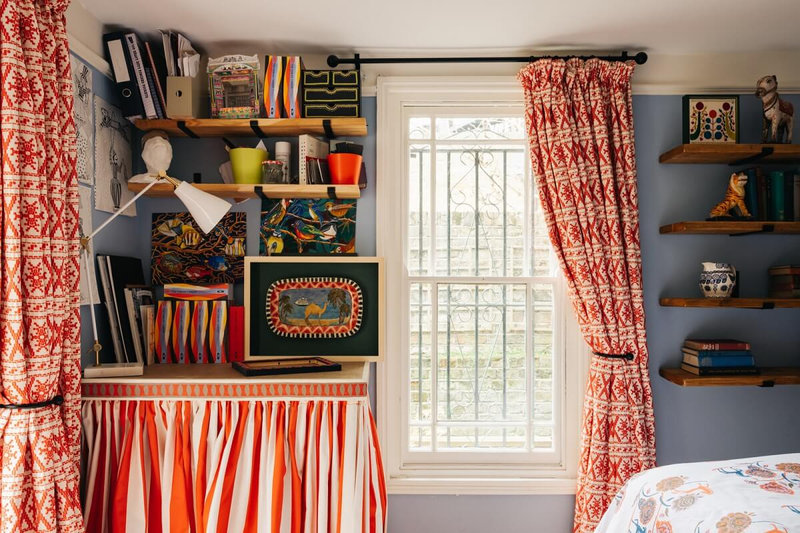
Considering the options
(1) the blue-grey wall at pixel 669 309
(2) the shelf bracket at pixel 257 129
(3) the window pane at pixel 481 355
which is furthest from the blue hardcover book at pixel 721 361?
(2) the shelf bracket at pixel 257 129

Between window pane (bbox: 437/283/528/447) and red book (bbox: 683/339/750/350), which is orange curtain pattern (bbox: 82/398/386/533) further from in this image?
red book (bbox: 683/339/750/350)

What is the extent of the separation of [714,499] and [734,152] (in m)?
1.58

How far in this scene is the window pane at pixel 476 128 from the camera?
275cm

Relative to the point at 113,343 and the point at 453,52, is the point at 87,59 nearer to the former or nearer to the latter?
the point at 113,343

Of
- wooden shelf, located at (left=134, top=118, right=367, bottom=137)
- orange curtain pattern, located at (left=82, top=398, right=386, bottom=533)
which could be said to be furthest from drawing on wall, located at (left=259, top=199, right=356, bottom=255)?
orange curtain pattern, located at (left=82, top=398, right=386, bottom=533)

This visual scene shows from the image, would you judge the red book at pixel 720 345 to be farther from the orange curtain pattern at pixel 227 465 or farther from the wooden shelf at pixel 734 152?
the orange curtain pattern at pixel 227 465

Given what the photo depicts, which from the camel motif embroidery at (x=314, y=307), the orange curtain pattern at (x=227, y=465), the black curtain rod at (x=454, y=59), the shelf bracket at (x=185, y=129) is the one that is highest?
the black curtain rod at (x=454, y=59)

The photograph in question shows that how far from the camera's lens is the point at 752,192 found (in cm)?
255

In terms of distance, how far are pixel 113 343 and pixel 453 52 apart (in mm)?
1988

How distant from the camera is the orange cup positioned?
8.13 feet

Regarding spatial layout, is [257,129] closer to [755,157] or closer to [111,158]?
[111,158]

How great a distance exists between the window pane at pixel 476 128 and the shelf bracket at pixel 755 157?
3.44 feet

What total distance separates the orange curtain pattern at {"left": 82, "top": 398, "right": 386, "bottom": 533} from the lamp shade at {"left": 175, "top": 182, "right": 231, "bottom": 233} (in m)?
0.68

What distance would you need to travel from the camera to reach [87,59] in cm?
220
